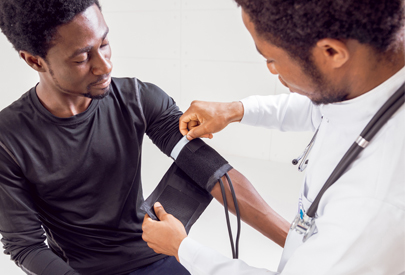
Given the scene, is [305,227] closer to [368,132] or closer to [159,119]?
[368,132]

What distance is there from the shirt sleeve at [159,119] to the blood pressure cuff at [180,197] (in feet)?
0.33

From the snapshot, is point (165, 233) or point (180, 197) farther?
point (180, 197)

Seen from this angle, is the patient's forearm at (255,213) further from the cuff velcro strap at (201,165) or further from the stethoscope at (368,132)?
the stethoscope at (368,132)

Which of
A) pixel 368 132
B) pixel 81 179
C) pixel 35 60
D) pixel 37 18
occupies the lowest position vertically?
pixel 81 179

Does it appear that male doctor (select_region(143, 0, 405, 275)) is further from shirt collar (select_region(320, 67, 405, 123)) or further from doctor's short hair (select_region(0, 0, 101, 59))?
doctor's short hair (select_region(0, 0, 101, 59))

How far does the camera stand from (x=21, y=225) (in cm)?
97

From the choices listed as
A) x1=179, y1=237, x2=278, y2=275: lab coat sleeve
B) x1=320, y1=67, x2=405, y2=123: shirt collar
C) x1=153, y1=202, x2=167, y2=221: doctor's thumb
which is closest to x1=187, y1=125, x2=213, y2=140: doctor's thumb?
x1=153, y1=202, x2=167, y2=221: doctor's thumb

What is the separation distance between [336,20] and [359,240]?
41 cm

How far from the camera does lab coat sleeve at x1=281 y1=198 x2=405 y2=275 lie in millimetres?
604

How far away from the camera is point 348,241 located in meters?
0.63

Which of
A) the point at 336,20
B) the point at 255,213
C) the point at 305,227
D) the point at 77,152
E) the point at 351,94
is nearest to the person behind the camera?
the point at 336,20

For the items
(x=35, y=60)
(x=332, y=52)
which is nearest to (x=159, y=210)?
(x=35, y=60)

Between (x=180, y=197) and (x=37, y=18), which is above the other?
(x=37, y=18)

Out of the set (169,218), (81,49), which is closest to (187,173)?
(169,218)
